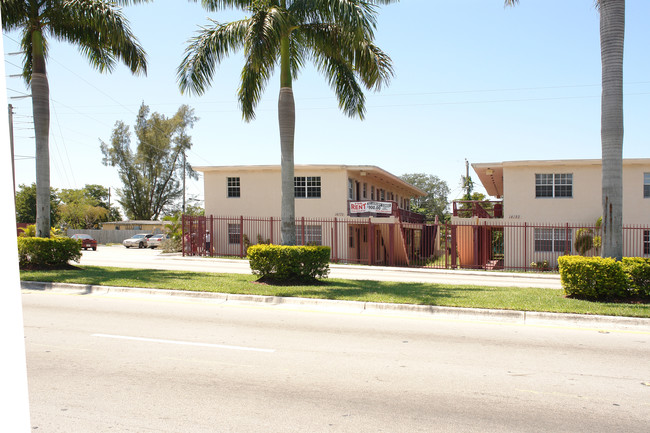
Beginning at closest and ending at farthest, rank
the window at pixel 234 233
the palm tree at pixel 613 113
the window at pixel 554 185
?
1. the palm tree at pixel 613 113
2. the window at pixel 554 185
3. the window at pixel 234 233

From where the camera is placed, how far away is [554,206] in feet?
86.7

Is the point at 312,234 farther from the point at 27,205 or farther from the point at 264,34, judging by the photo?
the point at 27,205

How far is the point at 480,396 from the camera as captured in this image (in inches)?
200

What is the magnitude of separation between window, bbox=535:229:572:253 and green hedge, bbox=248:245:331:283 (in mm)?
16696

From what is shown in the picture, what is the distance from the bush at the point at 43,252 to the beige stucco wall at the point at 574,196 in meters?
21.1

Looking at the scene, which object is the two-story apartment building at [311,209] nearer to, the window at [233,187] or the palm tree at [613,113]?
the window at [233,187]

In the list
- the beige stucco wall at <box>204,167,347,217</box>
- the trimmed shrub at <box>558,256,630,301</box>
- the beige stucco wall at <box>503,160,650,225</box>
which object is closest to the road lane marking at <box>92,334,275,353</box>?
the trimmed shrub at <box>558,256,630,301</box>

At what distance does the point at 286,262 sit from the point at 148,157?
158 feet

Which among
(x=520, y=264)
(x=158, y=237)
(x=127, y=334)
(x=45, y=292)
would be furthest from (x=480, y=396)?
(x=158, y=237)

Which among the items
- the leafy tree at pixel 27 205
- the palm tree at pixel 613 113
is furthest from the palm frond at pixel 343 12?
the leafy tree at pixel 27 205

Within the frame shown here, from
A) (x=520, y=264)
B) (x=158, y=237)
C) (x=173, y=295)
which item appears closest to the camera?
(x=173, y=295)

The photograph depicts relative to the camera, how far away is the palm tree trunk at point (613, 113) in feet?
36.6

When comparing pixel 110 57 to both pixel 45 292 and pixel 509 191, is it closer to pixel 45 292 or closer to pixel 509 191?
pixel 45 292

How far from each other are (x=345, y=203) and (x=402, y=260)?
4.82m
